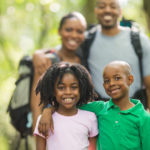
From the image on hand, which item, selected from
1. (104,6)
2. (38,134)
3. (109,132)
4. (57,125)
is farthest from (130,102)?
(104,6)

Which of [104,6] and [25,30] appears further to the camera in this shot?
[25,30]

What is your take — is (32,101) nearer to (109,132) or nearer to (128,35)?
(109,132)

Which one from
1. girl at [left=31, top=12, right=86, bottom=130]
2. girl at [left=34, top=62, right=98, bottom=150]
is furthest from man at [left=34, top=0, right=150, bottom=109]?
girl at [left=34, top=62, right=98, bottom=150]

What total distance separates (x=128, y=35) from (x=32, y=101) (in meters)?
1.74

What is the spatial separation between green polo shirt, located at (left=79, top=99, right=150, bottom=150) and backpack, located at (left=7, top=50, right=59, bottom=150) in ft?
4.59

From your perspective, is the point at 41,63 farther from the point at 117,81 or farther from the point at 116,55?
the point at 117,81

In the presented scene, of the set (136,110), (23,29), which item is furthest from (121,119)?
(23,29)

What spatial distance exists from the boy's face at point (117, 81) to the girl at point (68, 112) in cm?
35

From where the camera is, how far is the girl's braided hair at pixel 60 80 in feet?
8.93

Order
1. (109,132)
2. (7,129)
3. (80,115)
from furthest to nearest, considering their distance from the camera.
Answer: (7,129) < (80,115) < (109,132)

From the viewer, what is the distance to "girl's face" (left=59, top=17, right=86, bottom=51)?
3.73 m

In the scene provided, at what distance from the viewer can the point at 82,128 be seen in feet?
8.60

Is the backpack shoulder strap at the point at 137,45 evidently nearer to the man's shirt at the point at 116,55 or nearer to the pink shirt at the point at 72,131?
the man's shirt at the point at 116,55

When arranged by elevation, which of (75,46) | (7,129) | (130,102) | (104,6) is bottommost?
(7,129)
